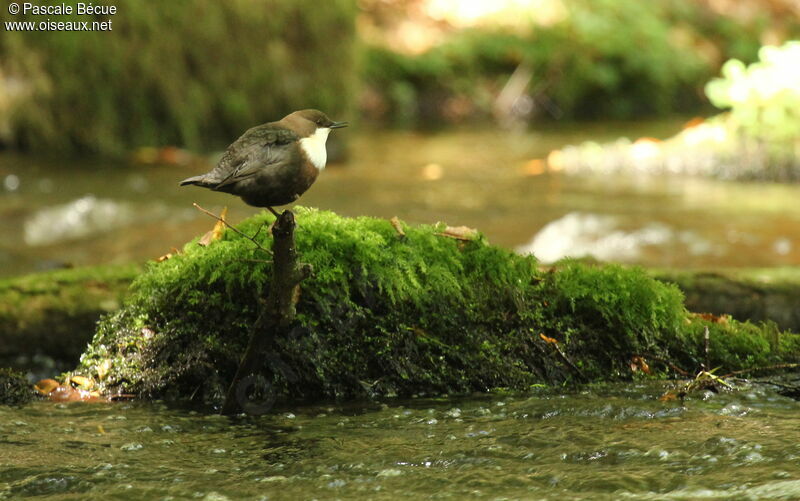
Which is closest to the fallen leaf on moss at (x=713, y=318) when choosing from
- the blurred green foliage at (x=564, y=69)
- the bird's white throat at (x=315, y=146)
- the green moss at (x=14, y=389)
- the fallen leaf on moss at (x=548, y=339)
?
the fallen leaf on moss at (x=548, y=339)

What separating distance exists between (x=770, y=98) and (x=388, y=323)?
28.7 ft

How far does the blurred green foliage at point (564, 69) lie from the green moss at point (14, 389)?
552 inches

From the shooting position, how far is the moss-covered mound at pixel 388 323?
13.4ft

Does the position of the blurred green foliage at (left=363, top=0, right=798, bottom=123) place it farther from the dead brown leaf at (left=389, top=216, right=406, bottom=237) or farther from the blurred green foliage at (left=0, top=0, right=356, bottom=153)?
the dead brown leaf at (left=389, top=216, right=406, bottom=237)

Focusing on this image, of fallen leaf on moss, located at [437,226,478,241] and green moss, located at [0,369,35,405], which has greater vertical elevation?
fallen leaf on moss, located at [437,226,478,241]

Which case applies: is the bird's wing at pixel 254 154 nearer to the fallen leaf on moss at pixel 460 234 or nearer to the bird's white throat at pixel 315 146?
the bird's white throat at pixel 315 146

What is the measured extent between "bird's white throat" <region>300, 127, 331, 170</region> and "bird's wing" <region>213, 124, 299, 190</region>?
46 millimetres

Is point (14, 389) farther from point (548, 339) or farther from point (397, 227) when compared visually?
point (548, 339)

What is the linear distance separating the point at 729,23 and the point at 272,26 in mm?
14873

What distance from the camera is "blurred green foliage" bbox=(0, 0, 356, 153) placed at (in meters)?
10.9

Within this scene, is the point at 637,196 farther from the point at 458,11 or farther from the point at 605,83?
the point at 458,11

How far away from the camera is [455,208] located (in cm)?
960

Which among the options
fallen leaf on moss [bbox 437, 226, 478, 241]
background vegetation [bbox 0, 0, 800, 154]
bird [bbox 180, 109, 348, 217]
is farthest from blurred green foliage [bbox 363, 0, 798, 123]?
bird [bbox 180, 109, 348, 217]

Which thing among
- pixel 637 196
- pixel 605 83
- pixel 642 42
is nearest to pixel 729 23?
pixel 642 42
